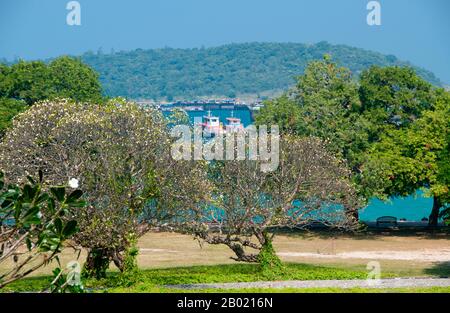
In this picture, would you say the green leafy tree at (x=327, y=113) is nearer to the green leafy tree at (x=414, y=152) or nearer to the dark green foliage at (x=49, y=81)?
the green leafy tree at (x=414, y=152)

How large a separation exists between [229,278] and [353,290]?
6466 mm

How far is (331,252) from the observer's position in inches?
1609

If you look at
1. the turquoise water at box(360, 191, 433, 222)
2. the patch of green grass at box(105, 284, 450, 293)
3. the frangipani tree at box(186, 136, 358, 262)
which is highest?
the frangipani tree at box(186, 136, 358, 262)

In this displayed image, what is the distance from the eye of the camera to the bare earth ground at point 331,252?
36.0 metres

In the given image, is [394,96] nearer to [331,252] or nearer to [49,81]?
[331,252]

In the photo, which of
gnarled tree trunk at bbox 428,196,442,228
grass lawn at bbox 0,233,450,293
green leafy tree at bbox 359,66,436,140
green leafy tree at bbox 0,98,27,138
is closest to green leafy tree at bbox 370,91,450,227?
gnarled tree trunk at bbox 428,196,442,228

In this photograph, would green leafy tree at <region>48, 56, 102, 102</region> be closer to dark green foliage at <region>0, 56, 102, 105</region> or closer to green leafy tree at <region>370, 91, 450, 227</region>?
dark green foliage at <region>0, 56, 102, 105</region>

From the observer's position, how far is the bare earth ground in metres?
36.0

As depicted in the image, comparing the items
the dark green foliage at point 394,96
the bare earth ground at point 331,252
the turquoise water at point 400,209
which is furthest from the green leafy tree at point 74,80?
the turquoise water at point 400,209

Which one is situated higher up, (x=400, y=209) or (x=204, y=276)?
(x=204, y=276)

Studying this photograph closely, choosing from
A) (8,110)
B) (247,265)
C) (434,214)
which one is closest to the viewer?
(247,265)

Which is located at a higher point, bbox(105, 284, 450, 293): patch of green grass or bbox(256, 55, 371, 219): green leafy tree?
bbox(256, 55, 371, 219): green leafy tree

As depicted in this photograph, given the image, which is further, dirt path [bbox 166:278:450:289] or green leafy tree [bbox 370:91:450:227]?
green leafy tree [bbox 370:91:450:227]

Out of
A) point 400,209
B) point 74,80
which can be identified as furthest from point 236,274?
point 400,209
